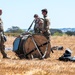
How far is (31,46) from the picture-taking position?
65.9ft

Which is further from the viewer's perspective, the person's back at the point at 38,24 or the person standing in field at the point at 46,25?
the person's back at the point at 38,24

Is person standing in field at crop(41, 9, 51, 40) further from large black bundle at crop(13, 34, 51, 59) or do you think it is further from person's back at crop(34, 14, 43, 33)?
person's back at crop(34, 14, 43, 33)

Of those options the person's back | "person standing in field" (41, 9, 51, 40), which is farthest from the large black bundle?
the person's back

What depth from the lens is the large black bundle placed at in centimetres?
1975

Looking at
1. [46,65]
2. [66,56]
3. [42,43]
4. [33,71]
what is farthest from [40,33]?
[33,71]

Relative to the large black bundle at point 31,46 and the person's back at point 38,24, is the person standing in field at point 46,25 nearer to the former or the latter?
the large black bundle at point 31,46

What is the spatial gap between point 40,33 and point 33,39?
1.74 feet

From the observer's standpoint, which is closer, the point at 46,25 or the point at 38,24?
the point at 46,25

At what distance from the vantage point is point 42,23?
20484 mm

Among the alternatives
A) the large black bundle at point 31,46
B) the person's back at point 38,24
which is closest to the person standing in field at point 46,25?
the large black bundle at point 31,46

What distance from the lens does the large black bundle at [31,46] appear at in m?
19.8

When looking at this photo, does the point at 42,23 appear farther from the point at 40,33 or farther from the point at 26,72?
the point at 26,72

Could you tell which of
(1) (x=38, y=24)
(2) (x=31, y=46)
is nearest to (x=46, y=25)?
Result: (1) (x=38, y=24)

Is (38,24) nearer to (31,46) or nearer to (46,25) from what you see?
(46,25)
